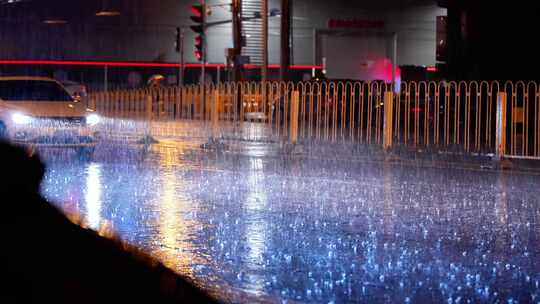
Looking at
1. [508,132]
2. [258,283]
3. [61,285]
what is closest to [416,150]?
[508,132]

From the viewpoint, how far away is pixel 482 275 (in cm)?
859

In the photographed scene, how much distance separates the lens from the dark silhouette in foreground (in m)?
6.63

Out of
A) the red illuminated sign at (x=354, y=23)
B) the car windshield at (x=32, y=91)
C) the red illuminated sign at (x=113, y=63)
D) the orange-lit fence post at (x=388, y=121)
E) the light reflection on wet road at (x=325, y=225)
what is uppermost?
the red illuminated sign at (x=354, y=23)

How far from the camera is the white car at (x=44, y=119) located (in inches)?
768

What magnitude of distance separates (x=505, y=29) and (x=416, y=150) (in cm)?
1157

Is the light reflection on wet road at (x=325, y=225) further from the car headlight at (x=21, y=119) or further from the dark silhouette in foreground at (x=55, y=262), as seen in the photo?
the car headlight at (x=21, y=119)

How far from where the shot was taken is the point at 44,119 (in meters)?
19.5

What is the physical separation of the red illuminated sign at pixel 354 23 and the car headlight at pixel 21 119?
42381mm

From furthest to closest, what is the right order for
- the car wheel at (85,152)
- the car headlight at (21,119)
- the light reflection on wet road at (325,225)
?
the car wheel at (85,152)
the car headlight at (21,119)
the light reflection on wet road at (325,225)

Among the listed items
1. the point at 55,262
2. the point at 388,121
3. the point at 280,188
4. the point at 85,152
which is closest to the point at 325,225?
the point at 280,188

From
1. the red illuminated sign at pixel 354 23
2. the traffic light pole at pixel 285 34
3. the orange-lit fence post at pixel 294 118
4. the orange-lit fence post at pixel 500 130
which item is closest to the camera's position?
the orange-lit fence post at pixel 500 130

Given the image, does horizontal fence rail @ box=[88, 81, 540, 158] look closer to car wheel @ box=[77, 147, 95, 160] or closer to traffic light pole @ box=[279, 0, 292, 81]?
car wheel @ box=[77, 147, 95, 160]

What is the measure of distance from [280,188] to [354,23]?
46.9 m

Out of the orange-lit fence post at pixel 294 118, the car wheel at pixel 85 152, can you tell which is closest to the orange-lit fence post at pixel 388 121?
the orange-lit fence post at pixel 294 118
